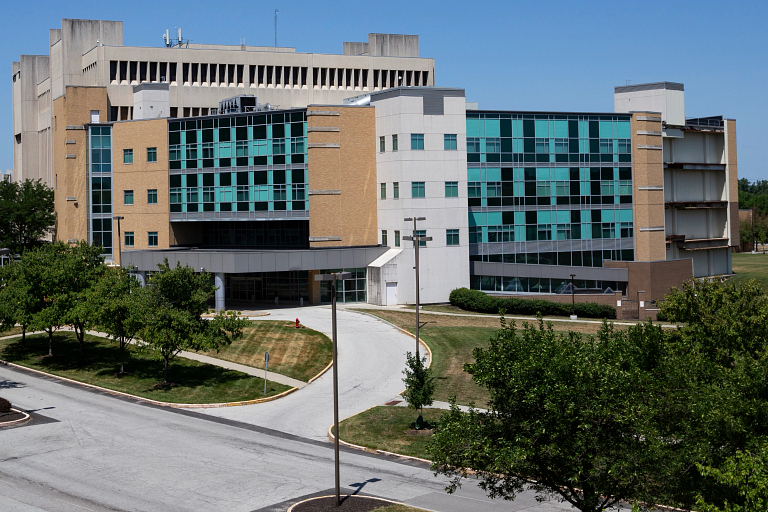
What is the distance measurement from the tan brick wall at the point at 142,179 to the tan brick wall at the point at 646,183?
48354mm

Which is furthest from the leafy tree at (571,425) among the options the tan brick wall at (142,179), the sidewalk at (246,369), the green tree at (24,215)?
the green tree at (24,215)

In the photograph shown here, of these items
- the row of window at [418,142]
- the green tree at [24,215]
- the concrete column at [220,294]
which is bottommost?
the concrete column at [220,294]

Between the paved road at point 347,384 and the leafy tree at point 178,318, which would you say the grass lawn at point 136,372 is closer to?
the leafy tree at point 178,318

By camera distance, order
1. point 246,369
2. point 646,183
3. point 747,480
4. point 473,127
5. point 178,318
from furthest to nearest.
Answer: point 646,183 < point 473,127 < point 246,369 < point 178,318 < point 747,480

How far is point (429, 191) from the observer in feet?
242

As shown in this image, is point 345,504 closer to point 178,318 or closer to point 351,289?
point 178,318

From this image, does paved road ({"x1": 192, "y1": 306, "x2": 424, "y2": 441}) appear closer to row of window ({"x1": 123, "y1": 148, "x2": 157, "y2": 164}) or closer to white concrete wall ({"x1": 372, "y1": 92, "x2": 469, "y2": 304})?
white concrete wall ({"x1": 372, "y1": 92, "x2": 469, "y2": 304})

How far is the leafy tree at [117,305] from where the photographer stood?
4500cm

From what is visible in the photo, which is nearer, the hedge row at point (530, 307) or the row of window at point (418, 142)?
the hedge row at point (530, 307)

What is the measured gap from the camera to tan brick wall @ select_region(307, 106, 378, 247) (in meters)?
75.0

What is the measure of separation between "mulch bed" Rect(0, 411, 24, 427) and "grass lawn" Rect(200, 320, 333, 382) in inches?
599

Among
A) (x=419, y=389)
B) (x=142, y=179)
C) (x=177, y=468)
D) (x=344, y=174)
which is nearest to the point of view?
(x=177, y=468)

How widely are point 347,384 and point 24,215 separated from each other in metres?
67.3

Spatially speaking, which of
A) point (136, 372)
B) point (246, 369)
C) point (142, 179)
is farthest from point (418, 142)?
point (136, 372)
